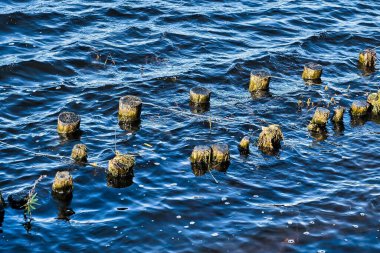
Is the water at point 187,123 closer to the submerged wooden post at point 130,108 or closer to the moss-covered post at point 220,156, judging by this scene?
the moss-covered post at point 220,156

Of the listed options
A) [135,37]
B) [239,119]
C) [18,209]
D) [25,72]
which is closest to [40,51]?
[25,72]

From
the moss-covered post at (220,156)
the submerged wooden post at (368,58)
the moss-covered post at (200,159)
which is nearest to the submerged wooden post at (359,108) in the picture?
the submerged wooden post at (368,58)

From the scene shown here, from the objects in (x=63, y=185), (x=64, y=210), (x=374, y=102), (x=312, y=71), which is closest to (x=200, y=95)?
(x=312, y=71)

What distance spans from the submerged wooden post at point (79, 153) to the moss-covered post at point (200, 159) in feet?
8.05

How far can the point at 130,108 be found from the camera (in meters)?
17.9

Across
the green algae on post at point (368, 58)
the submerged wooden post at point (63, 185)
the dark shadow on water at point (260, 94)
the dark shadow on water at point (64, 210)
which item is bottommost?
the dark shadow on water at point (64, 210)

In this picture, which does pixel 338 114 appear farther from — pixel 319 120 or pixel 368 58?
pixel 368 58

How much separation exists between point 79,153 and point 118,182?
1.14 metres

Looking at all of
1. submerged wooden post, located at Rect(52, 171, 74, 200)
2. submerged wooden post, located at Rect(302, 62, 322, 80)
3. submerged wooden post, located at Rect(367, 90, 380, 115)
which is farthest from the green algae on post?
submerged wooden post, located at Rect(52, 171, 74, 200)

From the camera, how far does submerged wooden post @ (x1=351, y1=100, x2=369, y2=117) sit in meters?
18.9

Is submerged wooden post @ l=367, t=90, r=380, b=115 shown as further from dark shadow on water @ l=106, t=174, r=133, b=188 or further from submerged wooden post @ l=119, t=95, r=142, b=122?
dark shadow on water @ l=106, t=174, r=133, b=188

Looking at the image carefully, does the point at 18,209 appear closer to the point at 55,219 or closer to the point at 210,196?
the point at 55,219

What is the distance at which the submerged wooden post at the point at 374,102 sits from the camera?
Answer: 19078 millimetres

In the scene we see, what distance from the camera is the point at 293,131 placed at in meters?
18.4
